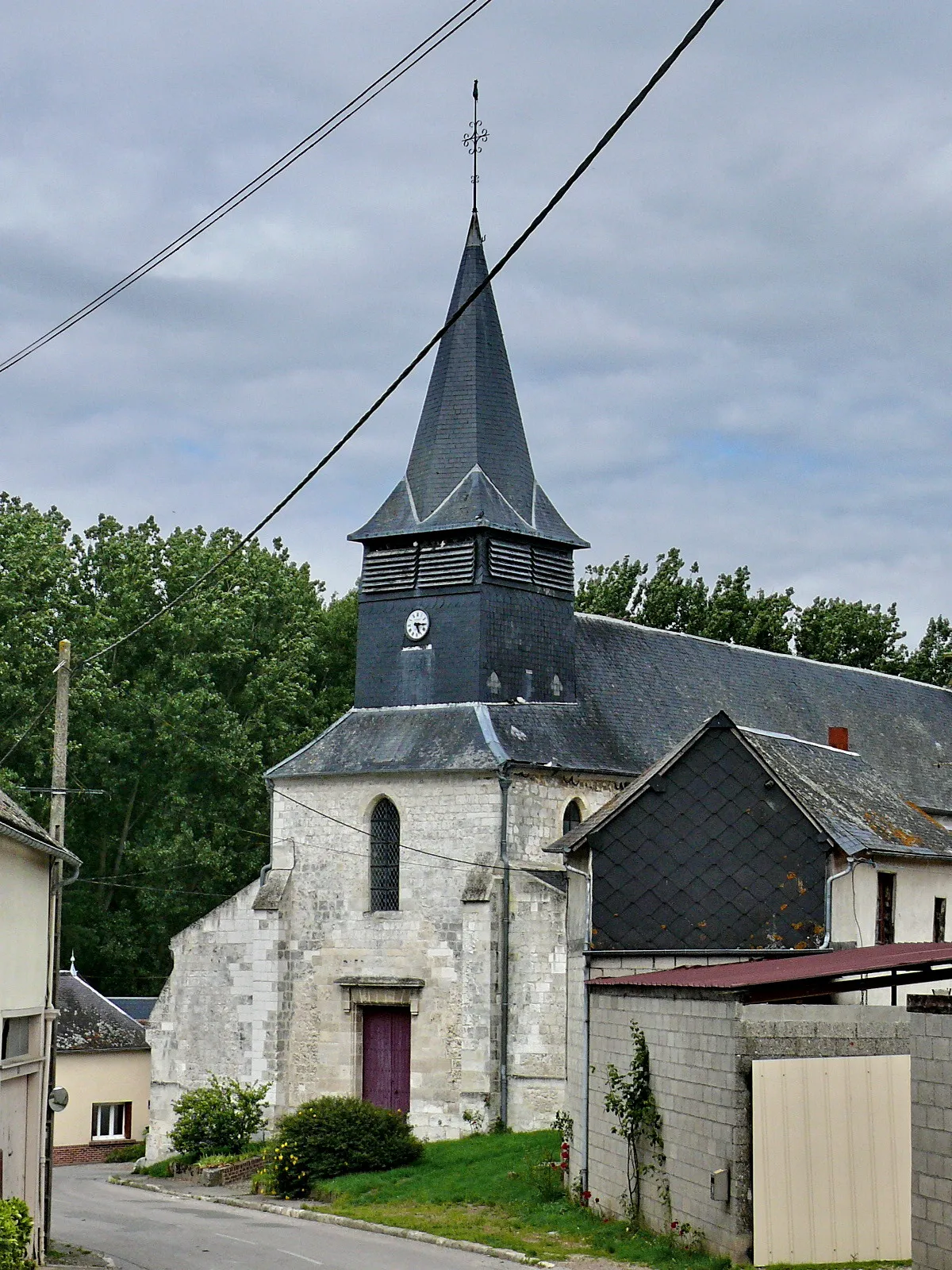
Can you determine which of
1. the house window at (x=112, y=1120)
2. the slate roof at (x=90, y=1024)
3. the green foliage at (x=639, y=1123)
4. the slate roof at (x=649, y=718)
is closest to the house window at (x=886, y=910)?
the green foliage at (x=639, y=1123)

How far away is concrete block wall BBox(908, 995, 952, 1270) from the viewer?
12.8m

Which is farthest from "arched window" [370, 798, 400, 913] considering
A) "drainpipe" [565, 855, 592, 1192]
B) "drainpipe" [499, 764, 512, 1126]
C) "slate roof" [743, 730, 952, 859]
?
"drainpipe" [565, 855, 592, 1192]

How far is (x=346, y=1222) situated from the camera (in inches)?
864

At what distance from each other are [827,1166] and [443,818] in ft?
50.8

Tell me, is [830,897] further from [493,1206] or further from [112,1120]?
[112,1120]

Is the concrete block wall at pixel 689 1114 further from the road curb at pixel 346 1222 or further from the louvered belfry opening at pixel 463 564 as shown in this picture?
the louvered belfry opening at pixel 463 564

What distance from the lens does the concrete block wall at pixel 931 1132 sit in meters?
12.8

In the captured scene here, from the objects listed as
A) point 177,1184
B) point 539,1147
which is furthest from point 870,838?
point 177,1184

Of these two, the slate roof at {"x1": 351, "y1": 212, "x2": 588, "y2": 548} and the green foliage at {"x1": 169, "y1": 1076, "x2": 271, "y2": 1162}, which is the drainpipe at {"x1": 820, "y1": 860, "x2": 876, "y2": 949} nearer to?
the slate roof at {"x1": 351, "y1": 212, "x2": 588, "y2": 548}

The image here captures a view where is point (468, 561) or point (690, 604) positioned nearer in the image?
point (468, 561)

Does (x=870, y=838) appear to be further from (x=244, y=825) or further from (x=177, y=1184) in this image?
(x=244, y=825)

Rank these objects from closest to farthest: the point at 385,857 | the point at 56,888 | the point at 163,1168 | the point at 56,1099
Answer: the point at 56,888
the point at 56,1099
the point at 163,1168
the point at 385,857

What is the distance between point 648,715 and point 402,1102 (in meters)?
8.60

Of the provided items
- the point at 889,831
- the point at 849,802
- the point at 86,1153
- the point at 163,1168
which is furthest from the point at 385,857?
the point at 86,1153
